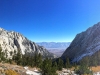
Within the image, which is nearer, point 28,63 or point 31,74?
point 31,74

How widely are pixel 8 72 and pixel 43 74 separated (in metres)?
15.9

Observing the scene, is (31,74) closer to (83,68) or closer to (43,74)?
(43,74)

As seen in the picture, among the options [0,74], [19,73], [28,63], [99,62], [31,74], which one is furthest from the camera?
[99,62]

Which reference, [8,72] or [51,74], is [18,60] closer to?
[51,74]

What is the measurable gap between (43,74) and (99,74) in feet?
102

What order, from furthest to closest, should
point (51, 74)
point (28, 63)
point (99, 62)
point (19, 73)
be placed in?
point (99, 62), point (28, 63), point (51, 74), point (19, 73)

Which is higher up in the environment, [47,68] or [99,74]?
[47,68]

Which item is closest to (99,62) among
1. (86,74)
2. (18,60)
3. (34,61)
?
(34,61)

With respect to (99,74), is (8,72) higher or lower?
higher

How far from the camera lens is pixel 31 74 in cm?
4591

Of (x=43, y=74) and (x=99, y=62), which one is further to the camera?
(x=99, y=62)

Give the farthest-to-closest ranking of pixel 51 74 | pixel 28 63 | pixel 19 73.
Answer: pixel 28 63 → pixel 51 74 → pixel 19 73

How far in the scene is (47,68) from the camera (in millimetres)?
50812

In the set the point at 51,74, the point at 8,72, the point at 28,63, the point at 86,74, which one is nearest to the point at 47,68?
the point at 51,74
